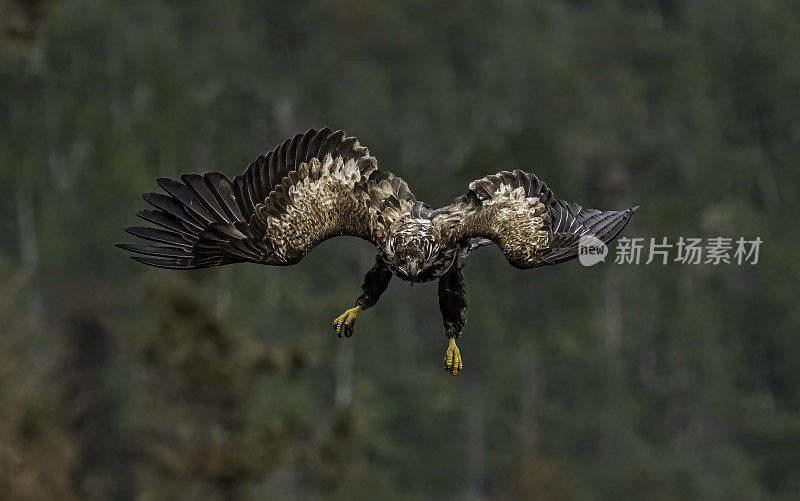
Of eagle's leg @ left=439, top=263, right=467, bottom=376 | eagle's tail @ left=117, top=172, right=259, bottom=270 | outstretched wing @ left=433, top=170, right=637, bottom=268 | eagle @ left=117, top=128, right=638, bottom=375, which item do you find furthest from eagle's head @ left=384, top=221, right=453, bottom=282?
eagle's tail @ left=117, top=172, right=259, bottom=270

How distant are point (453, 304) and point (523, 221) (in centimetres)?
108

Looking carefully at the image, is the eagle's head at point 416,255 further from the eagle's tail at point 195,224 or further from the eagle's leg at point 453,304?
the eagle's tail at point 195,224

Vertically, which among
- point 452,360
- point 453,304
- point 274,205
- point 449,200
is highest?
point 449,200

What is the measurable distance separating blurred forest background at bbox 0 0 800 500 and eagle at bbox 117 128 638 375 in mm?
41196

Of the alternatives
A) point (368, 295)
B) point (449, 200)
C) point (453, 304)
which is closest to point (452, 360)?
point (453, 304)

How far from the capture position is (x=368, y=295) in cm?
1695

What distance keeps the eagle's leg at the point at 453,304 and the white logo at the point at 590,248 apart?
3.83 feet

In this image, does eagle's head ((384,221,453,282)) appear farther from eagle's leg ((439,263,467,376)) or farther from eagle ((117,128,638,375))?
eagle's leg ((439,263,467,376))

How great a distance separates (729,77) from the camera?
302 ft

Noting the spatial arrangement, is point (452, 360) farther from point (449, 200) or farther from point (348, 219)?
point (449, 200)

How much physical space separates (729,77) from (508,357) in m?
23.4

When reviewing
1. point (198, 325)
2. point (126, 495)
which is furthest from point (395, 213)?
point (126, 495)

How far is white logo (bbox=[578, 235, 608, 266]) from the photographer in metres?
16.8

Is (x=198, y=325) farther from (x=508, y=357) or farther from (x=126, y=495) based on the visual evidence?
(x=508, y=357)
